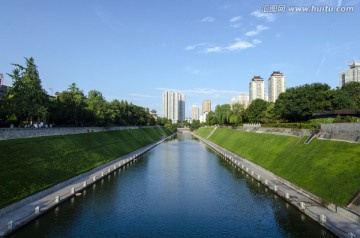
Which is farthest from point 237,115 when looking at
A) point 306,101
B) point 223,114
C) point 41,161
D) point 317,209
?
point 317,209

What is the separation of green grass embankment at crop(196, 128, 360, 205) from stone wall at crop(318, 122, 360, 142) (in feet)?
3.27

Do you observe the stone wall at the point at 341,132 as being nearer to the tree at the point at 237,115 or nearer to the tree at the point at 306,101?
the tree at the point at 306,101

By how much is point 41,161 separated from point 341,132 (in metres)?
39.4

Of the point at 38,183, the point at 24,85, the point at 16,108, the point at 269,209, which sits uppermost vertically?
the point at 24,85

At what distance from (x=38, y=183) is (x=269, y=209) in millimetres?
24655

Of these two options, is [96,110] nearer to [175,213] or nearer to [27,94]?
[27,94]

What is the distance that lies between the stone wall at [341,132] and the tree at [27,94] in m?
44.8

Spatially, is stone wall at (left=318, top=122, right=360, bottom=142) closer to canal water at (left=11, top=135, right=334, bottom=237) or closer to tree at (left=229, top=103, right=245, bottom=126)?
canal water at (left=11, top=135, right=334, bottom=237)

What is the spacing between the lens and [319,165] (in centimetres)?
3353

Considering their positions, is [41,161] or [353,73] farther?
[353,73]

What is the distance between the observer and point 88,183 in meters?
37.0

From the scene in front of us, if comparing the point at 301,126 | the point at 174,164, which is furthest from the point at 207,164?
the point at 301,126

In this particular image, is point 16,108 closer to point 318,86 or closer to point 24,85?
point 24,85

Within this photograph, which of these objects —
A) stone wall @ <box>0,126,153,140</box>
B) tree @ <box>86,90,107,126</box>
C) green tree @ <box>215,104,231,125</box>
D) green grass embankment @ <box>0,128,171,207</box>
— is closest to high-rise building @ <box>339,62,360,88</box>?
green tree @ <box>215,104,231,125</box>
